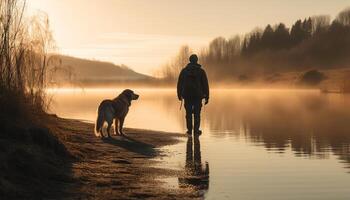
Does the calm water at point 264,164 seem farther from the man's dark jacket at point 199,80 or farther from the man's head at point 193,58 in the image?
the man's head at point 193,58

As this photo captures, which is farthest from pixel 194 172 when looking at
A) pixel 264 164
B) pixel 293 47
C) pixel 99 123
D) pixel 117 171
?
pixel 293 47

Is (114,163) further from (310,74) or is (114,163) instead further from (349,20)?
(349,20)

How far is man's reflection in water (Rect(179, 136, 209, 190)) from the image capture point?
7203 millimetres

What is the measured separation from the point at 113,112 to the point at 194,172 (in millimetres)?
5211

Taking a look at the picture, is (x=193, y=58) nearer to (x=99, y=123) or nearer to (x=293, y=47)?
(x=99, y=123)

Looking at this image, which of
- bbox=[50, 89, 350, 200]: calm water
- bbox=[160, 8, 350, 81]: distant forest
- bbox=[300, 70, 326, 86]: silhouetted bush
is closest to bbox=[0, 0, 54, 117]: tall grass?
bbox=[50, 89, 350, 200]: calm water

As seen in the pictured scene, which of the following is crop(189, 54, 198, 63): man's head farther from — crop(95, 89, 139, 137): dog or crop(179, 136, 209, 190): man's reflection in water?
crop(179, 136, 209, 190): man's reflection in water

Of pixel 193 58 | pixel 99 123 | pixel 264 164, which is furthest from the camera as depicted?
pixel 193 58

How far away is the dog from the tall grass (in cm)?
129

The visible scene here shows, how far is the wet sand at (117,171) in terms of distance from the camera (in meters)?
6.37

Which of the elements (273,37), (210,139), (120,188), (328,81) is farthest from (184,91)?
(273,37)

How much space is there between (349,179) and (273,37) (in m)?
158

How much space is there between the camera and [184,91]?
13.3 metres

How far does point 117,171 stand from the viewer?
7.91 metres
